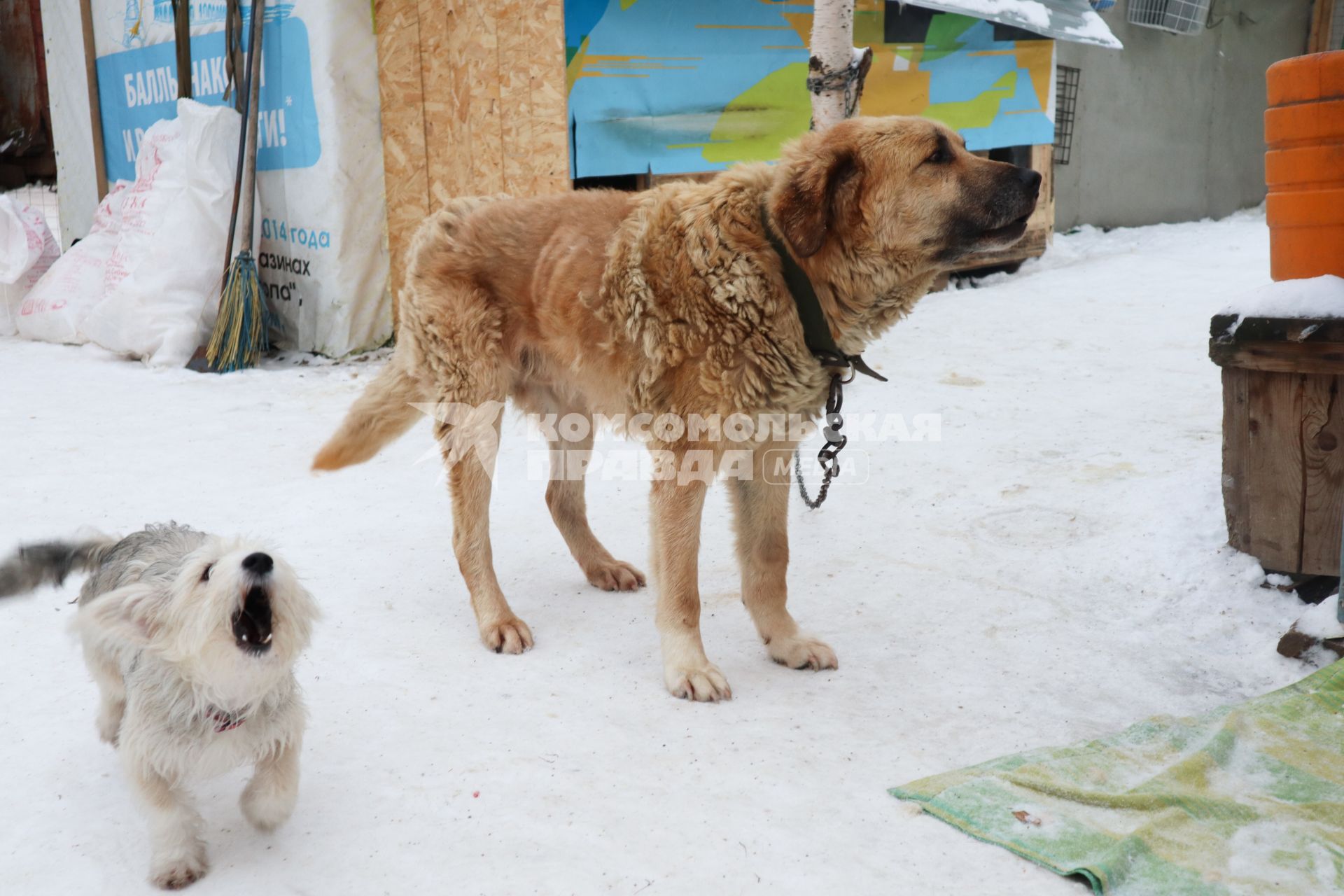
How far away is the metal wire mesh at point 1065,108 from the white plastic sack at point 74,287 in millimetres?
9679

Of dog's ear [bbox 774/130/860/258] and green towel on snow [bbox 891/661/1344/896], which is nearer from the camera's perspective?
green towel on snow [bbox 891/661/1344/896]

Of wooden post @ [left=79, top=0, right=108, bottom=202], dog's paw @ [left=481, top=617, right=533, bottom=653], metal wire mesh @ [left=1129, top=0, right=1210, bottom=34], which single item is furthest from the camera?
metal wire mesh @ [left=1129, top=0, right=1210, bottom=34]

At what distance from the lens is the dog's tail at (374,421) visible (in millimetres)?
3682

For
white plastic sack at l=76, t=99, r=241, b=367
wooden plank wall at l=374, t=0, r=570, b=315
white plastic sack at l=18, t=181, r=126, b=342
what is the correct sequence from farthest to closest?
white plastic sack at l=18, t=181, r=126, b=342 < white plastic sack at l=76, t=99, r=241, b=367 < wooden plank wall at l=374, t=0, r=570, b=315

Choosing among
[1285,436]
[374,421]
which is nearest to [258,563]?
[374,421]

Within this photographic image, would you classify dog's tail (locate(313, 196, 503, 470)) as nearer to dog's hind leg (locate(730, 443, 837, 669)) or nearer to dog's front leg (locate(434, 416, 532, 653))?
dog's front leg (locate(434, 416, 532, 653))

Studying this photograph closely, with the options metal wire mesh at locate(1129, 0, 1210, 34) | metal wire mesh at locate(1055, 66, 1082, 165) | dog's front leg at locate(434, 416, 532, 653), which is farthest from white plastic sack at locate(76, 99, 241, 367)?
metal wire mesh at locate(1129, 0, 1210, 34)

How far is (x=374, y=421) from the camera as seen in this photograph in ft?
12.1

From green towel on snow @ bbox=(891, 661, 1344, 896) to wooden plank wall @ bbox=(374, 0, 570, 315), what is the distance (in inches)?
211

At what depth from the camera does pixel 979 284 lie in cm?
985

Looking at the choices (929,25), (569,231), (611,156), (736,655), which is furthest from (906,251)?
(929,25)

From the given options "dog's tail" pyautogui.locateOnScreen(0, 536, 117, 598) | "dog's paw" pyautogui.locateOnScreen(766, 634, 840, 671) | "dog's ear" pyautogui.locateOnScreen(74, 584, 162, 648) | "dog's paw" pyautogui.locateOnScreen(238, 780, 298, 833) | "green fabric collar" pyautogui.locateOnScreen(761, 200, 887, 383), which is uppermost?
"green fabric collar" pyautogui.locateOnScreen(761, 200, 887, 383)

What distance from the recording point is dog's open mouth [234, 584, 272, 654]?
7.02 ft

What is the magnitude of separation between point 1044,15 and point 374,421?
7.83 m
